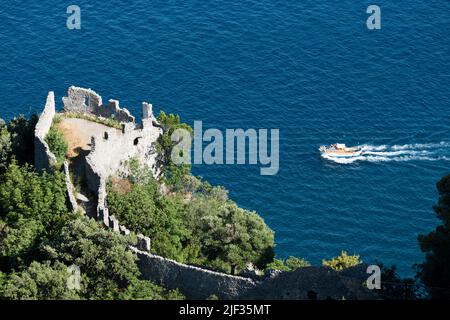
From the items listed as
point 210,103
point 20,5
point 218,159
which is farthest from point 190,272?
point 20,5

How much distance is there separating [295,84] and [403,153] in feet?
55.1

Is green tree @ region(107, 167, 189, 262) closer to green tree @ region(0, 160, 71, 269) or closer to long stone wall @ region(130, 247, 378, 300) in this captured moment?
green tree @ region(0, 160, 71, 269)

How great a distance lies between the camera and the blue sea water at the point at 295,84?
378 ft

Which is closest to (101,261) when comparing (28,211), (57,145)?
(28,211)

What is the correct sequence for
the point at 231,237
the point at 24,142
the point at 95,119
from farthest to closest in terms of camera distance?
the point at 95,119 < the point at 24,142 < the point at 231,237

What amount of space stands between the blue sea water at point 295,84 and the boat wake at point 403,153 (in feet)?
0.54

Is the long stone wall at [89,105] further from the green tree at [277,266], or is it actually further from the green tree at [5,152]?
the green tree at [277,266]

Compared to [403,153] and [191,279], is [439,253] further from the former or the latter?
[403,153]

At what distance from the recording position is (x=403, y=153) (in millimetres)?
124688

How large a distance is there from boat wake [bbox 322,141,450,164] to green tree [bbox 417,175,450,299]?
49.9 m

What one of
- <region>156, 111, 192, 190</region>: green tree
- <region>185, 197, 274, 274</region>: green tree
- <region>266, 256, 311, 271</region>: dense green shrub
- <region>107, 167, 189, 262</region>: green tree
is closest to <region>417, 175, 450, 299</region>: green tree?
<region>266, 256, 311, 271</region>: dense green shrub

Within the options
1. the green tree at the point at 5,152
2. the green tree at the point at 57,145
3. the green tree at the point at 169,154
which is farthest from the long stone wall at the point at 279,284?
the green tree at the point at 5,152
